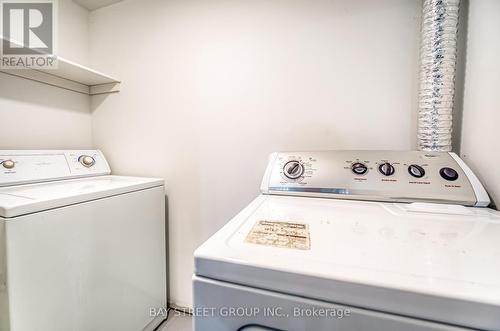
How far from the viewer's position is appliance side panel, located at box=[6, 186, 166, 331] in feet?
2.33

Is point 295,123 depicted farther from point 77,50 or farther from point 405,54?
point 77,50

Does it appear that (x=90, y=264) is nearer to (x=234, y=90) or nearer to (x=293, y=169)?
(x=293, y=169)

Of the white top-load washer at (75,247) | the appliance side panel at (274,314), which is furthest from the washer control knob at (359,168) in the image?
the white top-load washer at (75,247)

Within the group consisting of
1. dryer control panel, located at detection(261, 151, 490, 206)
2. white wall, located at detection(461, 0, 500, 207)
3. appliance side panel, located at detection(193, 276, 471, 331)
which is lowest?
appliance side panel, located at detection(193, 276, 471, 331)

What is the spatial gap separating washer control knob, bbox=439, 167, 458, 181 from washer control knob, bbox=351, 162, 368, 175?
0.25 m

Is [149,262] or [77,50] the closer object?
[149,262]

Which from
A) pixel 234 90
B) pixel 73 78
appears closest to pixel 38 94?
pixel 73 78

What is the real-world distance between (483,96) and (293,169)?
72 cm

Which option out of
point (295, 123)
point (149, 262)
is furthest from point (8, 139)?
point (295, 123)

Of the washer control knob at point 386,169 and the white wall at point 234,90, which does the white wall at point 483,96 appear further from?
the washer control knob at point 386,169

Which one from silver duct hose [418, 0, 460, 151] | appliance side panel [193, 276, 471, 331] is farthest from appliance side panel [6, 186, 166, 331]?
silver duct hose [418, 0, 460, 151]

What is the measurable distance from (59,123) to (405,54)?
6.49 feet

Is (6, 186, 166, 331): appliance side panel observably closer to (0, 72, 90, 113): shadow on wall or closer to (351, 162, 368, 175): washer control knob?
(0, 72, 90, 113): shadow on wall

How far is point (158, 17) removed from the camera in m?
1.40
